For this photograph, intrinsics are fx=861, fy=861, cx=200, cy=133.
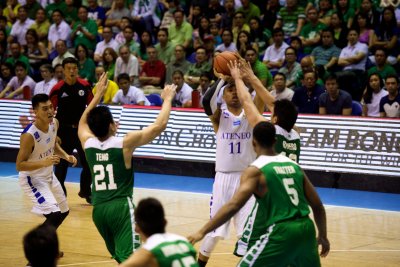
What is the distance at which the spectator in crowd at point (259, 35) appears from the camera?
739 inches

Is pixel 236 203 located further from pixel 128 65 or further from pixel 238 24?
pixel 238 24

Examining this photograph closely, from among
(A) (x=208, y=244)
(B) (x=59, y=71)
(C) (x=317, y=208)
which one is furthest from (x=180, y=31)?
(C) (x=317, y=208)

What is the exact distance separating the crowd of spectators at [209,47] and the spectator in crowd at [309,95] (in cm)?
2

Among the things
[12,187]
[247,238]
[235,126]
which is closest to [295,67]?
[12,187]

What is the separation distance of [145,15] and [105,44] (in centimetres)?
128

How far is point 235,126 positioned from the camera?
894cm

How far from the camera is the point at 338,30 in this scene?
707 inches

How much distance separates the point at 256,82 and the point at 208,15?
1201 cm

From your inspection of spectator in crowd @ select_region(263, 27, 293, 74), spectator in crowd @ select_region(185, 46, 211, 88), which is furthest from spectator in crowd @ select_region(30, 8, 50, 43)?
spectator in crowd @ select_region(263, 27, 293, 74)

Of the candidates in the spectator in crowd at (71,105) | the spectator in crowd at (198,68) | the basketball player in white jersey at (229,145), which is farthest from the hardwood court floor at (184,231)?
the spectator in crowd at (198,68)

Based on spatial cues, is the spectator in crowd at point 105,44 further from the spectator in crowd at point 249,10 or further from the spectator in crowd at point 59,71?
the spectator in crowd at point 249,10

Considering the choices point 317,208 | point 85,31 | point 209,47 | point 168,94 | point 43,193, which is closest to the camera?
point 317,208

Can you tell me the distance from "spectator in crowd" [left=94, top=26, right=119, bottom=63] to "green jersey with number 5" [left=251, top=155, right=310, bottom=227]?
13.7 m

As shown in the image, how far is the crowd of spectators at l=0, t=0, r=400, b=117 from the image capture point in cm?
1591
